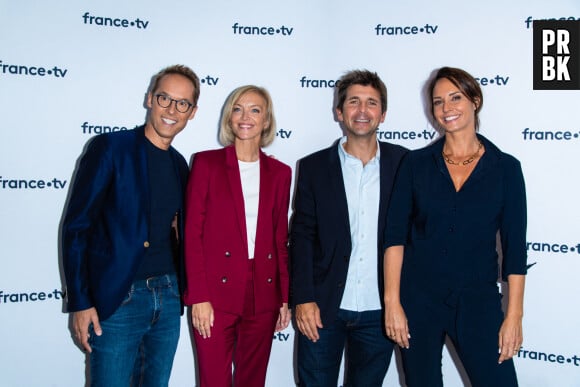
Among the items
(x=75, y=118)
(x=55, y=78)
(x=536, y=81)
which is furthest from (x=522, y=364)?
(x=55, y=78)

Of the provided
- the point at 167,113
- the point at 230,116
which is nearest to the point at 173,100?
the point at 167,113

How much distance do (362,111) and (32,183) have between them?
7.18 feet

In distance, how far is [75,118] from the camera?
3.12 metres

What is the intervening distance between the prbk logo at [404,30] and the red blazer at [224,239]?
1.59 m

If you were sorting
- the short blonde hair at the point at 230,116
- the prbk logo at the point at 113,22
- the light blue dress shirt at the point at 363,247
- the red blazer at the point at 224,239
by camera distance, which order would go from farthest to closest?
the prbk logo at the point at 113,22
the short blonde hair at the point at 230,116
the light blue dress shirt at the point at 363,247
the red blazer at the point at 224,239

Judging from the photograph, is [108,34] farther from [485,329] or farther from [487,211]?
[485,329]

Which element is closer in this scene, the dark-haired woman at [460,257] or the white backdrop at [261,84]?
the dark-haired woman at [460,257]

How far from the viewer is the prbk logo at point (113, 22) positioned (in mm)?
3145

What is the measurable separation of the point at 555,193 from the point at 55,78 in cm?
342

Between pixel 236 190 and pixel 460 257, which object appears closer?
pixel 460 257

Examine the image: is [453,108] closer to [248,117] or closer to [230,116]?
[248,117]

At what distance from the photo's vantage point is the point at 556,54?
310cm

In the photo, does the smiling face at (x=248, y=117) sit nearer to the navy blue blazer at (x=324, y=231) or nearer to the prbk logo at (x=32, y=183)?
the navy blue blazer at (x=324, y=231)

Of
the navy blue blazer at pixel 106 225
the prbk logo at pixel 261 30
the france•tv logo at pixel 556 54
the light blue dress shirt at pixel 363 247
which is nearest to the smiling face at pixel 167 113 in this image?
the navy blue blazer at pixel 106 225
